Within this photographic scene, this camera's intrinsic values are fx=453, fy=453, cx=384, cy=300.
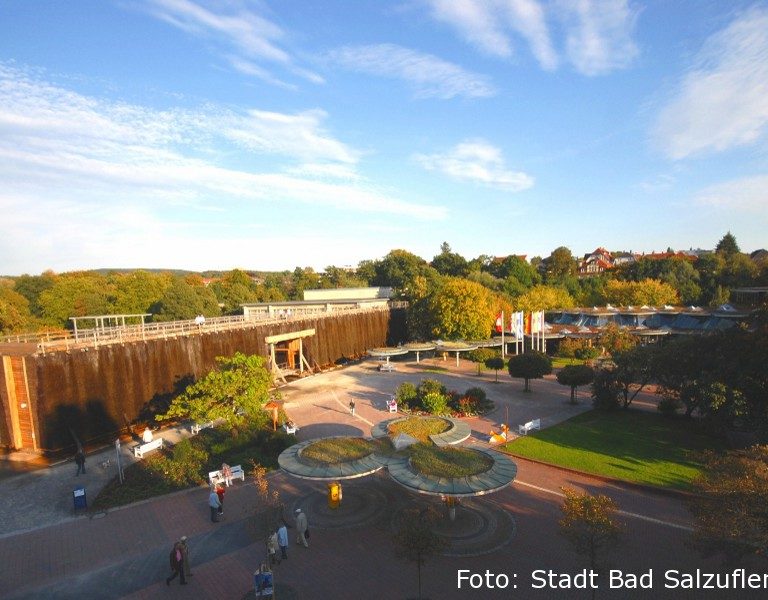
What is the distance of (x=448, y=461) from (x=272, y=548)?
5644 millimetres

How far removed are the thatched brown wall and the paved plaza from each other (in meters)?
3.47

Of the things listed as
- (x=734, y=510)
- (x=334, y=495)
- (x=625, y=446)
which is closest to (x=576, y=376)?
(x=625, y=446)

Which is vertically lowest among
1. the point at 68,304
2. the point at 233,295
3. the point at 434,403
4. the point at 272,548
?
the point at 434,403

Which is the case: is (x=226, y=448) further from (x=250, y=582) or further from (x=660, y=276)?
(x=660, y=276)

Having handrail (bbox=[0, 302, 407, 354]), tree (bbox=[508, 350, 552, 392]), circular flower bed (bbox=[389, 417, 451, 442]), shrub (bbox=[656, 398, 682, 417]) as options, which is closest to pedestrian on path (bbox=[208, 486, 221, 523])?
circular flower bed (bbox=[389, 417, 451, 442])

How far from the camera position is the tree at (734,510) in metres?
8.59

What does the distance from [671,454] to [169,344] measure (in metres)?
28.0

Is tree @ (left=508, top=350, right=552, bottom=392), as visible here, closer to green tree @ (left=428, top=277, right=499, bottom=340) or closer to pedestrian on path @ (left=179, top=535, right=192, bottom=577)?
green tree @ (left=428, top=277, right=499, bottom=340)

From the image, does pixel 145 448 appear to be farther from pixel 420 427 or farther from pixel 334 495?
pixel 420 427

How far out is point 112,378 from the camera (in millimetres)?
25391

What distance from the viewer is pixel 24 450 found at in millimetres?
22844

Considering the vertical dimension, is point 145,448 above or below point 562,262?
below

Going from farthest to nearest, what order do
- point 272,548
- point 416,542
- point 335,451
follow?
point 335,451 → point 272,548 → point 416,542

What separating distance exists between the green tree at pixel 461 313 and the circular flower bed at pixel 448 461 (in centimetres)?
2830
